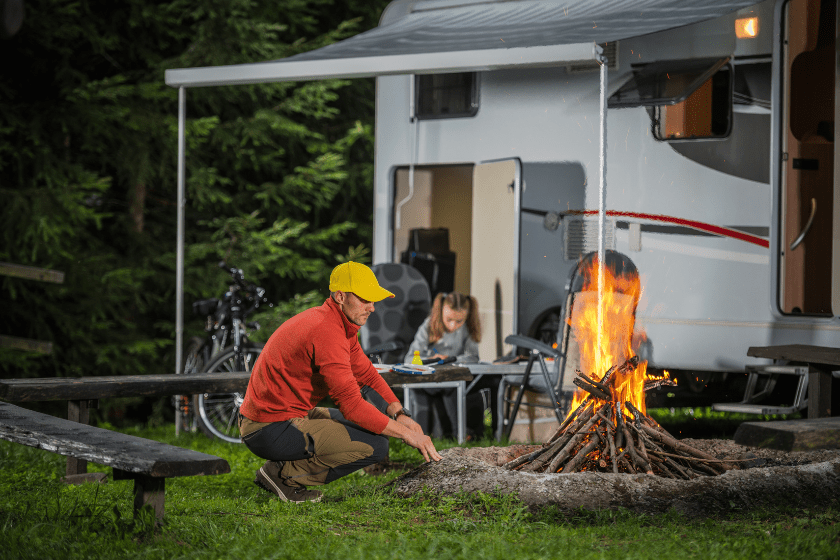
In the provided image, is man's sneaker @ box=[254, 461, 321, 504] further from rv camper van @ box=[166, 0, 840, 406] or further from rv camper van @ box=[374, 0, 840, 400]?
rv camper van @ box=[374, 0, 840, 400]

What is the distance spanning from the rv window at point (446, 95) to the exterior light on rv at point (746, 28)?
201 centimetres

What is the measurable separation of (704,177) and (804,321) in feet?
3.67

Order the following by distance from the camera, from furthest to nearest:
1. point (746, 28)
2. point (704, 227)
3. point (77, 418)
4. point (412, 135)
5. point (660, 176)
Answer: point (412, 135) < point (660, 176) < point (704, 227) < point (746, 28) < point (77, 418)

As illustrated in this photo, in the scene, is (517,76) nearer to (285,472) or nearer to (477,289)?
(477,289)

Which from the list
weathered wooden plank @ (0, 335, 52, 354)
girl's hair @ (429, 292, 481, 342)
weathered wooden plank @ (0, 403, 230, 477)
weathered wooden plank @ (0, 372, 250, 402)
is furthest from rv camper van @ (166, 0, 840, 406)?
weathered wooden plank @ (0, 403, 230, 477)

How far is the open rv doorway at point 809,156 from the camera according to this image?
5.70 metres

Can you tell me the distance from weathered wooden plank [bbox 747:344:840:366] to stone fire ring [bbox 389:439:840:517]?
702mm

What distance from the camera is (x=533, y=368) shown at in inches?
250

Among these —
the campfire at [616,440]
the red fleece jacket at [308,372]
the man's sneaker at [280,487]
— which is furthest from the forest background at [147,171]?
the campfire at [616,440]

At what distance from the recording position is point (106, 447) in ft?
11.7

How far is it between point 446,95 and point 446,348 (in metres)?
2.02

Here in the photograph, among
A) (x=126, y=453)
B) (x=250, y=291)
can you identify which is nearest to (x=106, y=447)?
(x=126, y=453)

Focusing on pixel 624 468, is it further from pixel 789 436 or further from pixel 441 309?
pixel 441 309

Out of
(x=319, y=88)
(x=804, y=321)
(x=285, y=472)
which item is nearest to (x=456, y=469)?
(x=285, y=472)
